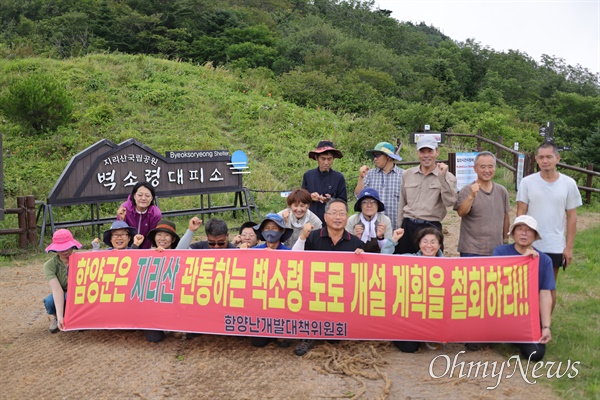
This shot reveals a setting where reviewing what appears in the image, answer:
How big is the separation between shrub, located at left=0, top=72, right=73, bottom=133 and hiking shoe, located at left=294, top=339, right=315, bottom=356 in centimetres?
1347

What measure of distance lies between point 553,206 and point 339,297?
2023 mm

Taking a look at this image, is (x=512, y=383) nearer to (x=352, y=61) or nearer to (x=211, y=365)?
(x=211, y=365)

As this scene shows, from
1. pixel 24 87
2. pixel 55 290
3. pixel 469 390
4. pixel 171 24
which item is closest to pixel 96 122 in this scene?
pixel 24 87

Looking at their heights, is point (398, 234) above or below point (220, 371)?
above

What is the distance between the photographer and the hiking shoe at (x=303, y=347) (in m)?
5.00

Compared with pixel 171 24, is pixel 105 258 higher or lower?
lower

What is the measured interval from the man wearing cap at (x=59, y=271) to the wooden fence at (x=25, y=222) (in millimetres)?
4895

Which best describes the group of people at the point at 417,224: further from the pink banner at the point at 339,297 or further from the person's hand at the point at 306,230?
the pink banner at the point at 339,297

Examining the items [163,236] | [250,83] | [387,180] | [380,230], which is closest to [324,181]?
[387,180]

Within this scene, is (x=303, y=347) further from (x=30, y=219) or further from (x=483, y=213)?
(x=30, y=219)

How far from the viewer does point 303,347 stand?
5.04 meters

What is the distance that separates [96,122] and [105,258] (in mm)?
13302

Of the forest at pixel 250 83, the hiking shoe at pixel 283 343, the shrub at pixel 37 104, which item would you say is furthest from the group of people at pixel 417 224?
the shrub at pixel 37 104

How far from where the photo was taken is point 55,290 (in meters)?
5.58
